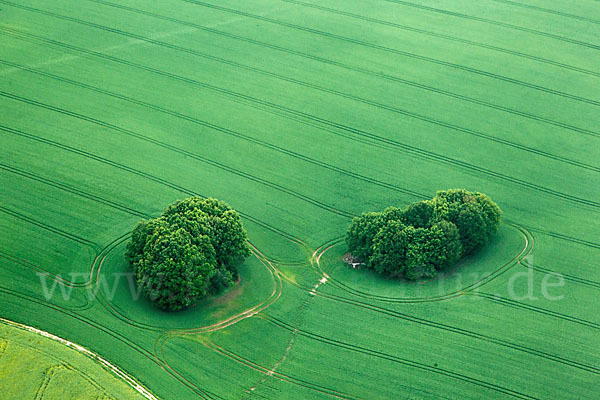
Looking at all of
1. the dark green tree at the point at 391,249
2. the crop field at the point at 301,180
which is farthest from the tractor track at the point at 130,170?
the dark green tree at the point at 391,249

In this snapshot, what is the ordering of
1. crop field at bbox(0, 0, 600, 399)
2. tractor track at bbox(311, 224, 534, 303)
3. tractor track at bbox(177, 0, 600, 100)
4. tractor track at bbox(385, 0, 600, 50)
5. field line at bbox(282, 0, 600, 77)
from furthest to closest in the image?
tractor track at bbox(385, 0, 600, 50)
field line at bbox(282, 0, 600, 77)
tractor track at bbox(177, 0, 600, 100)
tractor track at bbox(311, 224, 534, 303)
crop field at bbox(0, 0, 600, 399)

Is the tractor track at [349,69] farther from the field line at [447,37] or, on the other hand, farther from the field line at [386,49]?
the field line at [386,49]

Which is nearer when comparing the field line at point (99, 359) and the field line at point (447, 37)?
the field line at point (99, 359)

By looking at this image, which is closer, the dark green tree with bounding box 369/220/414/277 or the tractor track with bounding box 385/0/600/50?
the dark green tree with bounding box 369/220/414/277

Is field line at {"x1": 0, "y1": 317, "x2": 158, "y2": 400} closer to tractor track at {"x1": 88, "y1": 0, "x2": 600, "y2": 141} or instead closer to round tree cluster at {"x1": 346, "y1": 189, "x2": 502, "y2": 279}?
round tree cluster at {"x1": 346, "y1": 189, "x2": 502, "y2": 279}

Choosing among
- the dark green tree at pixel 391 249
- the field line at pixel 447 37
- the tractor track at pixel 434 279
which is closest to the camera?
the tractor track at pixel 434 279

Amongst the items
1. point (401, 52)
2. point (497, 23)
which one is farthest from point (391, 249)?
point (497, 23)

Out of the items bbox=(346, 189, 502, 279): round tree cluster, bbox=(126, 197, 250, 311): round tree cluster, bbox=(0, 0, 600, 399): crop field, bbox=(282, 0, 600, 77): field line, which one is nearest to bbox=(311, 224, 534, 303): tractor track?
bbox=(0, 0, 600, 399): crop field
